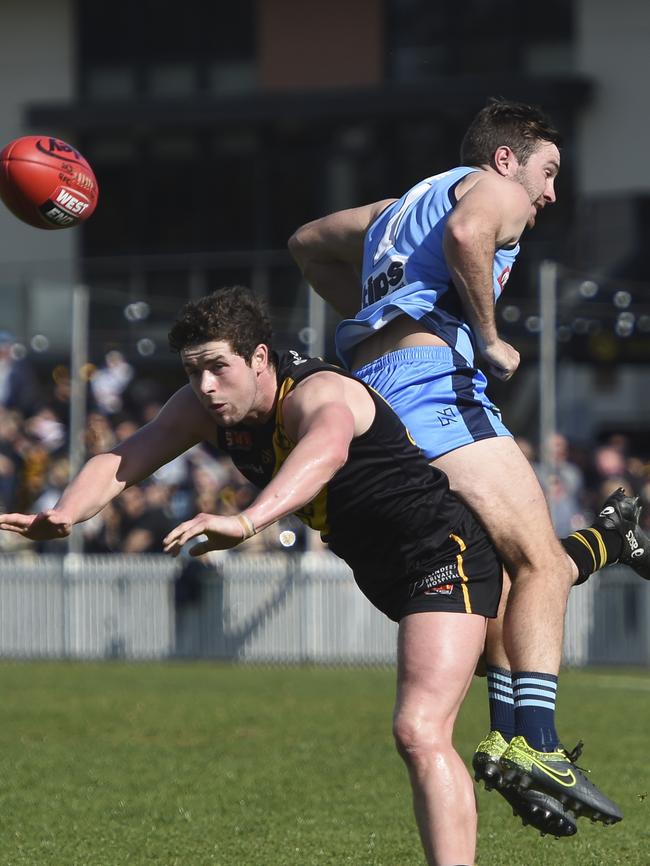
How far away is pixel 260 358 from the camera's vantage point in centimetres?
507

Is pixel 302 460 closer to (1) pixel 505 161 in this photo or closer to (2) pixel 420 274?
(2) pixel 420 274

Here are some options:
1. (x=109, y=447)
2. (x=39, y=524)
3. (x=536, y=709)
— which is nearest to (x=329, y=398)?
(x=39, y=524)

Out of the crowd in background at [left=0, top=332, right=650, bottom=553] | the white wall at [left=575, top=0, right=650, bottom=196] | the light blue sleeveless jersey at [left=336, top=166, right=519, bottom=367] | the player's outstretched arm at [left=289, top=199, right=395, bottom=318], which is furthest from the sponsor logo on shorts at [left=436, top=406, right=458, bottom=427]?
the white wall at [left=575, top=0, right=650, bottom=196]

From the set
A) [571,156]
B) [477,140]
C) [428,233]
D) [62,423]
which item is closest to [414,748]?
[428,233]

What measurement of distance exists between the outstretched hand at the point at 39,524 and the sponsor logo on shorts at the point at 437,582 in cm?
110

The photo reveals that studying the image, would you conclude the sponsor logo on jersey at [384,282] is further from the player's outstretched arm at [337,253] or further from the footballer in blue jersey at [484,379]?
the player's outstretched arm at [337,253]

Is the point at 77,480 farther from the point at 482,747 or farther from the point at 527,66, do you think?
the point at 527,66

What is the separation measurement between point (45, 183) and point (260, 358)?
1.60 meters

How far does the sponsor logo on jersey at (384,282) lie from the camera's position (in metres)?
5.71

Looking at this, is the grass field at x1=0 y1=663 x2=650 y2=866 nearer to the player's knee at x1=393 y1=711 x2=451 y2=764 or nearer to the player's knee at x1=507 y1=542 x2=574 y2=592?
the player's knee at x1=507 y1=542 x2=574 y2=592

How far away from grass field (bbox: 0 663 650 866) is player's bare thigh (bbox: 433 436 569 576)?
1357 millimetres

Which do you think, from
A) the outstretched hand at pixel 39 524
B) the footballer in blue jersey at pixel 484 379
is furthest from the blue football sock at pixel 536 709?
the outstretched hand at pixel 39 524

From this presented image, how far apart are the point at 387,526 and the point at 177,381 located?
1292cm

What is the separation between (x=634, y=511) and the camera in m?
6.42
